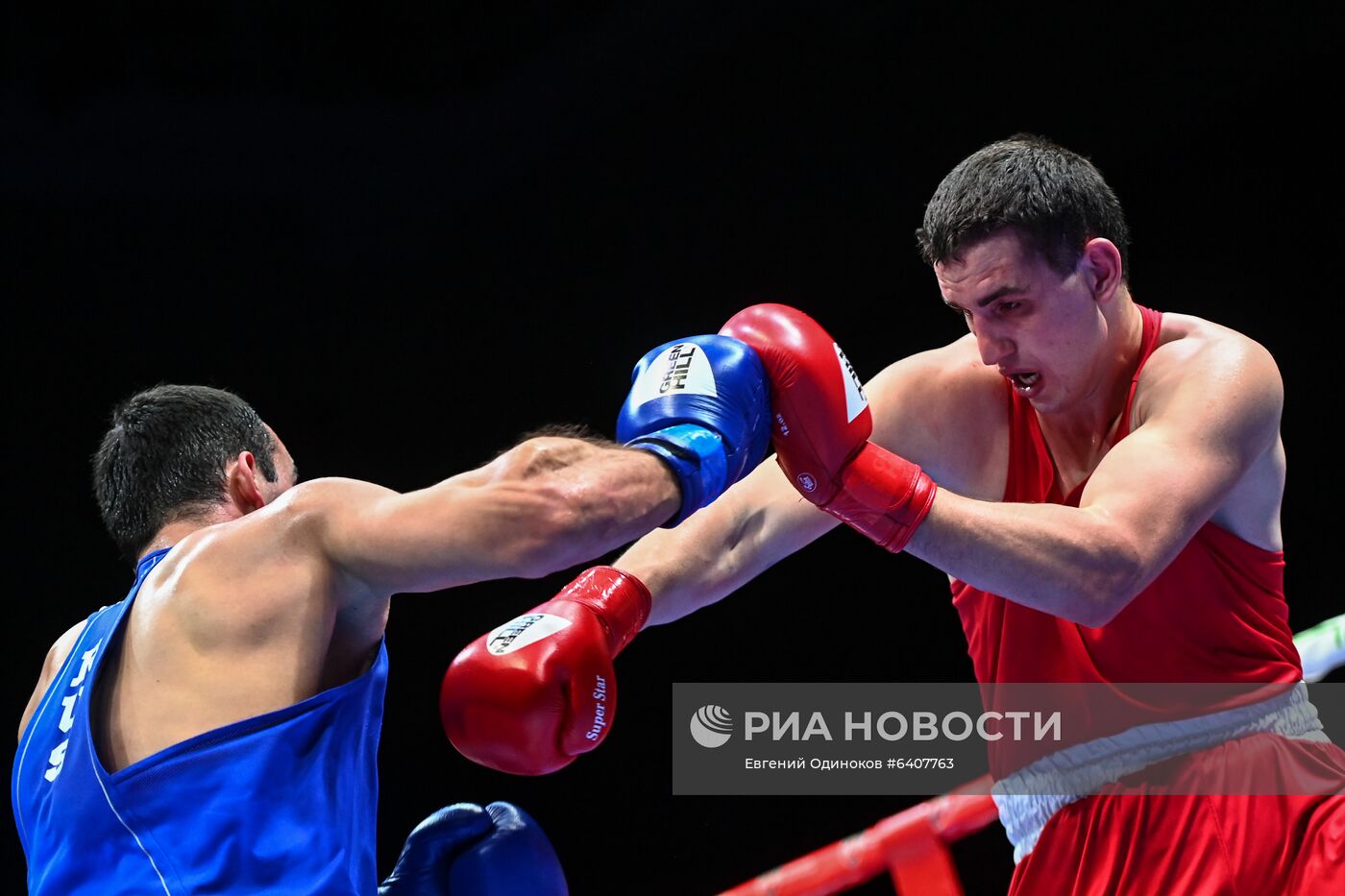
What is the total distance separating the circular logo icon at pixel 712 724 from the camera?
14.6 feet

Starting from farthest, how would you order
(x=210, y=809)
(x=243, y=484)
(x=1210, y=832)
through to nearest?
(x=243, y=484) < (x=1210, y=832) < (x=210, y=809)

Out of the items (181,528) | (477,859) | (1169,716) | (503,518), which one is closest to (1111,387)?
(1169,716)

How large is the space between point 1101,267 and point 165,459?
1.63 m

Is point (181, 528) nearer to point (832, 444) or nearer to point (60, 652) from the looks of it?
point (60, 652)

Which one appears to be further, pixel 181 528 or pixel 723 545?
pixel 723 545

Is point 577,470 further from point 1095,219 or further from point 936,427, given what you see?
point 1095,219

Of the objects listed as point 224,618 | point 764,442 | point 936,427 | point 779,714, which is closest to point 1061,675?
point 936,427

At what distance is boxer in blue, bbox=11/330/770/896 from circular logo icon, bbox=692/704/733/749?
99.2 inches

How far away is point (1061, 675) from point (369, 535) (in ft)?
3.85

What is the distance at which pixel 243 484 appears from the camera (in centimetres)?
221

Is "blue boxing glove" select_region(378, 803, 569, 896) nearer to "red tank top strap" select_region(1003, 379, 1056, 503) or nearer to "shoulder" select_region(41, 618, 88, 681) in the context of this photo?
"shoulder" select_region(41, 618, 88, 681)

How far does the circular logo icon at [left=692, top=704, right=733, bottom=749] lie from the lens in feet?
14.6

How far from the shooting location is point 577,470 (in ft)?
5.80

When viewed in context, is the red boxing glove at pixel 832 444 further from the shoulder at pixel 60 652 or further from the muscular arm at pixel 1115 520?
the shoulder at pixel 60 652
